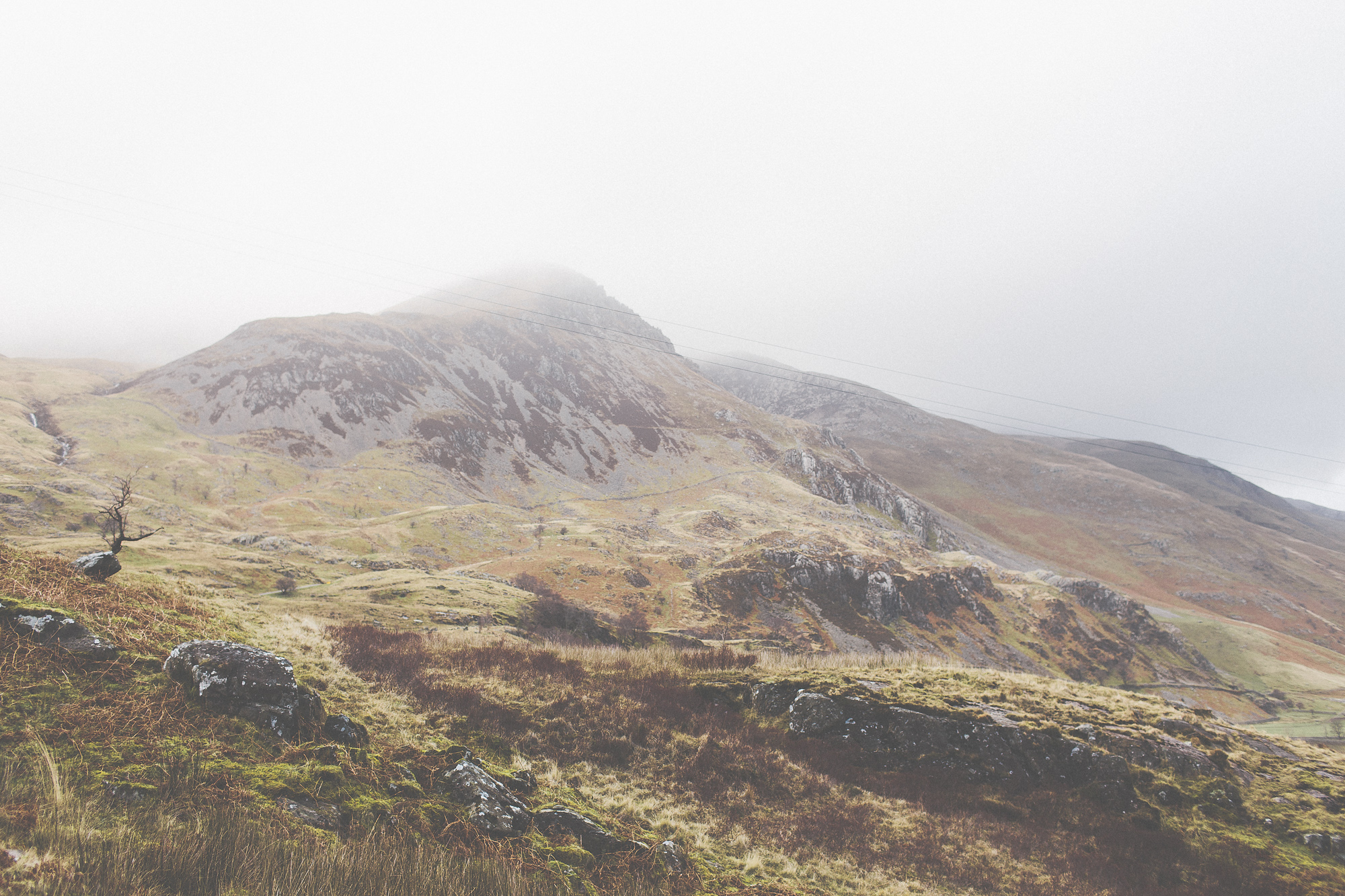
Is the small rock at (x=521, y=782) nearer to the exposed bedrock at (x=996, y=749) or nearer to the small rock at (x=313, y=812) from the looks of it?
the small rock at (x=313, y=812)

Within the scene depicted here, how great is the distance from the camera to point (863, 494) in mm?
149250

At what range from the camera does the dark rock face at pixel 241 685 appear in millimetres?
7164

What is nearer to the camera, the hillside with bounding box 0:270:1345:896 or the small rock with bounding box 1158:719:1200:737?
the hillside with bounding box 0:270:1345:896

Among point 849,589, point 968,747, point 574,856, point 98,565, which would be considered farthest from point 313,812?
point 849,589

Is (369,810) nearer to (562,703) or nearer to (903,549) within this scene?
(562,703)

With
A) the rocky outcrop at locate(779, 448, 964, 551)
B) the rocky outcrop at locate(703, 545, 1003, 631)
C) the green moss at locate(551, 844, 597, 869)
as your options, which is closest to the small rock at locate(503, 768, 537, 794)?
the green moss at locate(551, 844, 597, 869)

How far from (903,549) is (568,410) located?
10335cm

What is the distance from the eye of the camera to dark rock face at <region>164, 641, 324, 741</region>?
7164 mm

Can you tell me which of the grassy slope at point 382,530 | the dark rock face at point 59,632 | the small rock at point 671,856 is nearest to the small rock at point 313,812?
the dark rock face at point 59,632

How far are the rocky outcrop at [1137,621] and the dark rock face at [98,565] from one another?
13084 cm

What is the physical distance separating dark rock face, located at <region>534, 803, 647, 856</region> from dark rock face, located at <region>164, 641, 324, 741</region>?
3.91 metres

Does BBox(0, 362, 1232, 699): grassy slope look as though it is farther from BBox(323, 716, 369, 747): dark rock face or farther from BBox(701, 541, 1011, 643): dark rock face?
BBox(323, 716, 369, 747): dark rock face

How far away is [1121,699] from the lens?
16.8 meters

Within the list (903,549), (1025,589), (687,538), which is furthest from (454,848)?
(1025,589)
